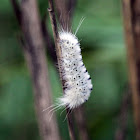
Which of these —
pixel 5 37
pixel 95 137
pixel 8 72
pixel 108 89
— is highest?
pixel 5 37

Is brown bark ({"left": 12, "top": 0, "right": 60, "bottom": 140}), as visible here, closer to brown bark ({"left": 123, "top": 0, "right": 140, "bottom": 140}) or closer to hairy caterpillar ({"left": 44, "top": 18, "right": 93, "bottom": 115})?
hairy caterpillar ({"left": 44, "top": 18, "right": 93, "bottom": 115})

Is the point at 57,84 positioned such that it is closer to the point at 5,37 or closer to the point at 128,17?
the point at 5,37

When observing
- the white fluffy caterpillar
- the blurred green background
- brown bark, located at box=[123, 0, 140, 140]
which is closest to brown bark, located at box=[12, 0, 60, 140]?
the white fluffy caterpillar

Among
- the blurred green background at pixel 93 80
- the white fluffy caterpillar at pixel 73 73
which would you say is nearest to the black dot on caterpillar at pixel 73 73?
the white fluffy caterpillar at pixel 73 73

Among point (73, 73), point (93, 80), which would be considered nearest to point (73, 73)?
point (73, 73)

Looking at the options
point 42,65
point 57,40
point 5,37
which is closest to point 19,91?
point 5,37

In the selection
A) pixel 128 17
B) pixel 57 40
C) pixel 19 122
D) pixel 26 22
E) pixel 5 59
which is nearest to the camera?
pixel 57 40
